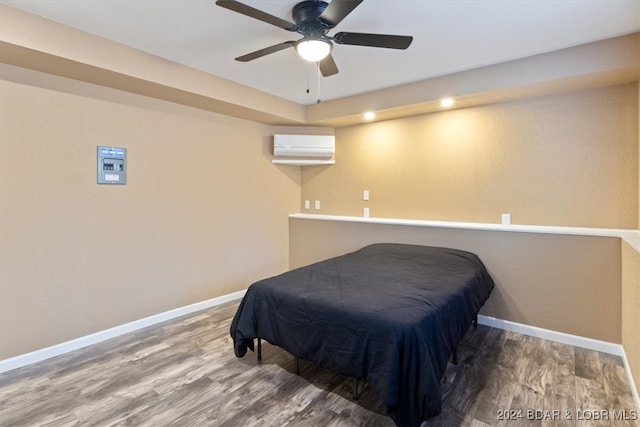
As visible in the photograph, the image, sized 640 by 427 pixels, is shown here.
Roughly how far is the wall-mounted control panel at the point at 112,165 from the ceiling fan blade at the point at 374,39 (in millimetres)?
2299

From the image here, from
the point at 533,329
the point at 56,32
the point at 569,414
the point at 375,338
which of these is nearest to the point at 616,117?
the point at 533,329

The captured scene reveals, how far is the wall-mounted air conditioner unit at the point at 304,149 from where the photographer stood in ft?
14.6

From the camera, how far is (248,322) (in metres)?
2.49

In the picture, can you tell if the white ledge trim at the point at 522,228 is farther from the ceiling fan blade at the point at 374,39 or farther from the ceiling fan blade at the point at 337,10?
the ceiling fan blade at the point at 337,10

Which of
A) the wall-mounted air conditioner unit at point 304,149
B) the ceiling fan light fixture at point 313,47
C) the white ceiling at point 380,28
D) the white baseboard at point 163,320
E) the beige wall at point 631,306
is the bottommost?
the white baseboard at point 163,320

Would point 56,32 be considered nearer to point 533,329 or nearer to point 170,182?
point 170,182

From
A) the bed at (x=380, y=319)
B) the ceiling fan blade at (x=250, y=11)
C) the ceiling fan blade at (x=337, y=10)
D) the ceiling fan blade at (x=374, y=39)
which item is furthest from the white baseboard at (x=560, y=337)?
the ceiling fan blade at (x=250, y=11)

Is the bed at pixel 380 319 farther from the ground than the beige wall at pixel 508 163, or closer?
closer

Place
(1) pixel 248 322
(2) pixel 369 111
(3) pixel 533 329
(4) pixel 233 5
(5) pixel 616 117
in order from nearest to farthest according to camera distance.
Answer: (4) pixel 233 5
(1) pixel 248 322
(5) pixel 616 117
(3) pixel 533 329
(2) pixel 369 111

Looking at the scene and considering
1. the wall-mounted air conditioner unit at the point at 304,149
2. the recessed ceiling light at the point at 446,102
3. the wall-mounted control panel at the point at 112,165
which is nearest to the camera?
the wall-mounted control panel at the point at 112,165

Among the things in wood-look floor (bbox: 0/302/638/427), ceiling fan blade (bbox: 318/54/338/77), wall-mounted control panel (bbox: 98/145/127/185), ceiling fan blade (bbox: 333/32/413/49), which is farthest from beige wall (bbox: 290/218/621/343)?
wall-mounted control panel (bbox: 98/145/127/185)

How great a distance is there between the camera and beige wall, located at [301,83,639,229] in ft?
9.20

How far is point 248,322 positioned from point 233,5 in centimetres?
207

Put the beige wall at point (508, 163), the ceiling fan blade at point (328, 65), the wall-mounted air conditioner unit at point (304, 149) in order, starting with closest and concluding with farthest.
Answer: the ceiling fan blade at point (328, 65), the beige wall at point (508, 163), the wall-mounted air conditioner unit at point (304, 149)
